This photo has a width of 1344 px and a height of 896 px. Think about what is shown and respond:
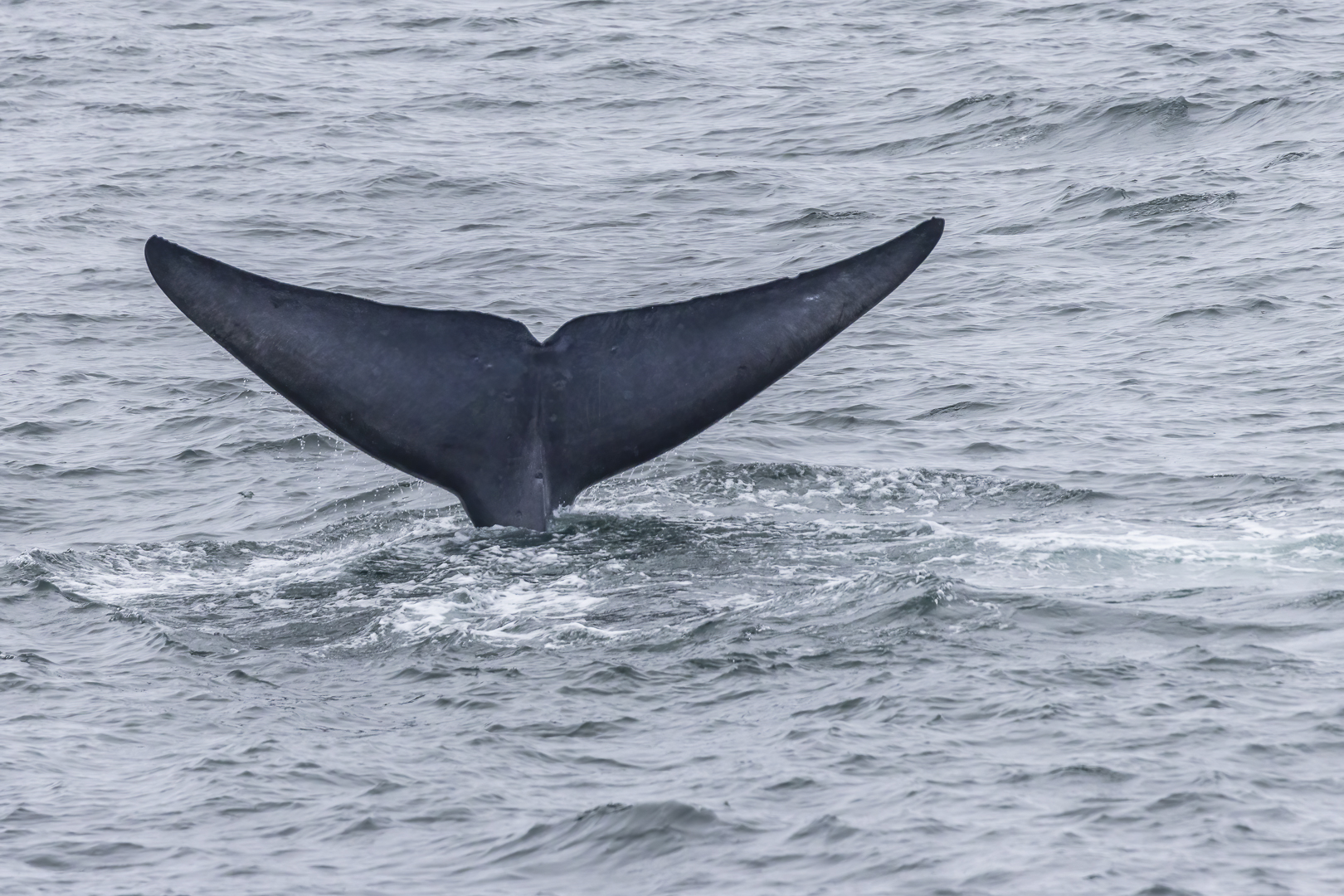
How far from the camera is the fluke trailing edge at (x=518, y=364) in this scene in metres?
9.61

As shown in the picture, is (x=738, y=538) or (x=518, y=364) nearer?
(x=518, y=364)

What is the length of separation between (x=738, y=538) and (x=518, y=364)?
1869mm

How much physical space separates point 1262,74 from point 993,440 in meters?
13.3

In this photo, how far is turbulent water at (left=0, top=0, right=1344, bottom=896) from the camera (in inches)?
308

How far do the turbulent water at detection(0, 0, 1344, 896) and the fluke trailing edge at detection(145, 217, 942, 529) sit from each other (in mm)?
686

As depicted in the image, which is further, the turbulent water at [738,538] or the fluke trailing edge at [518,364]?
the fluke trailing edge at [518,364]

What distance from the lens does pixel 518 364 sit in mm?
10031

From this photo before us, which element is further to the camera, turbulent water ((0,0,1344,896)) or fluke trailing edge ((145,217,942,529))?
fluke trailing edge ((145,217,942,529))

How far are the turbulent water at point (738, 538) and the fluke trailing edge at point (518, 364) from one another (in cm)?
69

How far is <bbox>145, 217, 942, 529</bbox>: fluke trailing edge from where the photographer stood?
31.5 feet

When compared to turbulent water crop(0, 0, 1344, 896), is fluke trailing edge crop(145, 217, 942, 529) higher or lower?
higher

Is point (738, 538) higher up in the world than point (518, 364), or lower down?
lower down

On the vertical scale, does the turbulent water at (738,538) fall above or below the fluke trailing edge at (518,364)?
below

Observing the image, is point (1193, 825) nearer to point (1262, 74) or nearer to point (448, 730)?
point (448, 730)
